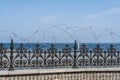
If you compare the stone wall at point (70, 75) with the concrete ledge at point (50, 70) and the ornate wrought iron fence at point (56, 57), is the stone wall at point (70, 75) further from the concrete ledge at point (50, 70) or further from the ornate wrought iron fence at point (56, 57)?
the ornate wrought iron fence at point (56, 57)

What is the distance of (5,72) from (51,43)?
2.34m

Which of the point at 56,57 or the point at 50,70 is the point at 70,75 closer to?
the point at 50,70

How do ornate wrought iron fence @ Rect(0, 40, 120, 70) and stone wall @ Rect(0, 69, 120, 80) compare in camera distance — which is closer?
stone wall @ Rect(0, 69, 120, 80)

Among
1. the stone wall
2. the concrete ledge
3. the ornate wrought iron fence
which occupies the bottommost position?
the stone wall

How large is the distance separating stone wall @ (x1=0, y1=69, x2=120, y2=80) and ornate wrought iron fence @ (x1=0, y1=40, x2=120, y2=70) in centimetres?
47

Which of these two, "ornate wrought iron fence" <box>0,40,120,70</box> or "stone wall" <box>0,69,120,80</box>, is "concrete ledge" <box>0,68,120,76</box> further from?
"ornate wrought iron fence" <box>0,40,120,70</box>

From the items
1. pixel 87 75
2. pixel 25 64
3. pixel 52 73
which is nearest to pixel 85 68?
pixel 87 75

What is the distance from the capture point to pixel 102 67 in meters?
16.0

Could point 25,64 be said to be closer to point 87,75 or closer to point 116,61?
point 87,75

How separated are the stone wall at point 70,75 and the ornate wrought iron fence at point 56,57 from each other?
1.55 ft

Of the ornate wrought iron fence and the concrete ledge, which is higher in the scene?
the ornate wrought iron fence

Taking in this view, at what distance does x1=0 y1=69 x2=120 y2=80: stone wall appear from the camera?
562 inches

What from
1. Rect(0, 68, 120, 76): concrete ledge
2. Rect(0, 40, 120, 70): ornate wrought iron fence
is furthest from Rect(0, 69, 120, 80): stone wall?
Rect(0, 40, 120, 70): ornate wrought iron fence

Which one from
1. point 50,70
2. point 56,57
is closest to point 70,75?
point 50,70
